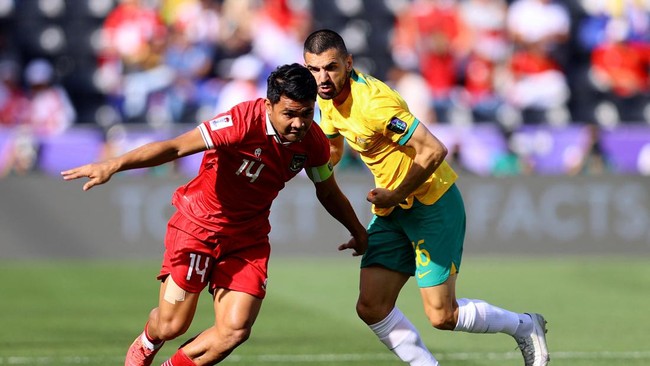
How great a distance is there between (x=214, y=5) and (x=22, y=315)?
8.39m

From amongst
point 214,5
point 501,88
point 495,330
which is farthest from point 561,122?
point 495,330

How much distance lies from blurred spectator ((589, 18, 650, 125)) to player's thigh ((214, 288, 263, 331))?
1323 cm

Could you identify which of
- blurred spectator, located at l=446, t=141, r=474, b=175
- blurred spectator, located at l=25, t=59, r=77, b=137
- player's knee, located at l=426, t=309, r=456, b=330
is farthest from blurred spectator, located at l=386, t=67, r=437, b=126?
player's knee, located at l=426, t=309, r=456, b=330

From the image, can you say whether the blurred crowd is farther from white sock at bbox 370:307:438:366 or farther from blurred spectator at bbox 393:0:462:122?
white sock at bbox 370:307:438:366

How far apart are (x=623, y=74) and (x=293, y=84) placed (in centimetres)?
1378

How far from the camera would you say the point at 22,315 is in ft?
39.5

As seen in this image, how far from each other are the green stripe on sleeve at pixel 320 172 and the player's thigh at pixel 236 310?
851mm

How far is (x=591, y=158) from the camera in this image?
16.8 meters

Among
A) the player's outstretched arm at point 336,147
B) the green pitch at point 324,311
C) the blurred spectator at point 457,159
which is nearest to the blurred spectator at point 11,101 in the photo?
the green pitch at point 324,311

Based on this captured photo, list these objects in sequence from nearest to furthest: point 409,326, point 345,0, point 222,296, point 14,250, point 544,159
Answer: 1. point 222,296
2. point 409,326
3. point 14,250
4. point 544,159
5. point 345,0

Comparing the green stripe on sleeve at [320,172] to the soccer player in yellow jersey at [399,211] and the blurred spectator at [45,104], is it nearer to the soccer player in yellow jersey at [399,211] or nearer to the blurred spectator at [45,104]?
the soccer player in yellow jersey at [399,211]

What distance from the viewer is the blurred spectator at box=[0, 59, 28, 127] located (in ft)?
59.6

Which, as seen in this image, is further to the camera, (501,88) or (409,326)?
(501,88)

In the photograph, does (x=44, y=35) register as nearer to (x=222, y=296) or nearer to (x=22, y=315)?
(x=22, y=315)
